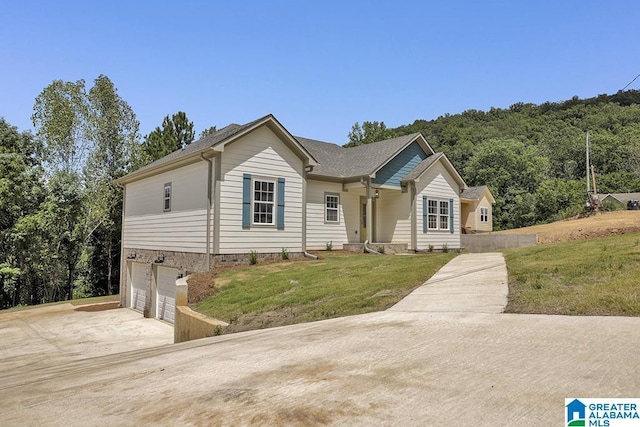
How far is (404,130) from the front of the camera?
6544cm

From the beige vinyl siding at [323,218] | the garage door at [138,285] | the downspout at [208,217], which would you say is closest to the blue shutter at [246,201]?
the downspout at [208,217]

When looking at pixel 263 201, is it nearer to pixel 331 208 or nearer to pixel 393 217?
pixel 331 208

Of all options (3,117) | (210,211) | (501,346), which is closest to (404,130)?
(3,117)

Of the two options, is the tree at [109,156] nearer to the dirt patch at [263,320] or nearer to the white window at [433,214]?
the white window at [433,214]

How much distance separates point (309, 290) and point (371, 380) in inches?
269

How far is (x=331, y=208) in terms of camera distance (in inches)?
775

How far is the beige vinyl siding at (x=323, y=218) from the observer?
61.5 ft

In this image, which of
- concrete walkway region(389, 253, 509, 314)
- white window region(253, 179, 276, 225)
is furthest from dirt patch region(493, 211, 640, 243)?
white window region(253, 179, 276, 225)

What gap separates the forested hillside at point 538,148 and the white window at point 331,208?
27.8m

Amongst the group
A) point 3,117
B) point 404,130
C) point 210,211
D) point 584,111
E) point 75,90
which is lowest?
point 210,211

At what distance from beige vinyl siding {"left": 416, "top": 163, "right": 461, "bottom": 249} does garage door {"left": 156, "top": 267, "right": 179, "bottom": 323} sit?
37.1 feet

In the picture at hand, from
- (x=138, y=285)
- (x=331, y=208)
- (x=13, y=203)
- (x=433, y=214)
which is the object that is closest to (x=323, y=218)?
(x=331, y=208)

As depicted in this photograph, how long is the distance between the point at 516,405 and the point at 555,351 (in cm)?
166

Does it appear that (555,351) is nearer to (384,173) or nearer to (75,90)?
(384,173)
